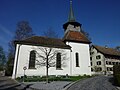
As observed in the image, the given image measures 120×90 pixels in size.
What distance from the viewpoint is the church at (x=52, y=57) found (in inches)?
924

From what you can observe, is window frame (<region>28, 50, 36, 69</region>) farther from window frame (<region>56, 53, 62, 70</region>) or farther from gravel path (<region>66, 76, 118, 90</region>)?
gravel path (<region>66, 76, 118, 90</region>)

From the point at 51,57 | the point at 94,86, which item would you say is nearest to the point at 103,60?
the point at 51,57

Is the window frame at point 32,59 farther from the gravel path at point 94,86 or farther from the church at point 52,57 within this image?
the gravel path at point 94,86

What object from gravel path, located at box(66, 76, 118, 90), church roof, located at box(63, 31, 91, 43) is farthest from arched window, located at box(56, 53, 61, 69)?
gravel path, located at box(66, 76, 118, 90)

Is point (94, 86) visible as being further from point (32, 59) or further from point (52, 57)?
point (32, 59)

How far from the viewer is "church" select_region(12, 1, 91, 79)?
2347 centimetres

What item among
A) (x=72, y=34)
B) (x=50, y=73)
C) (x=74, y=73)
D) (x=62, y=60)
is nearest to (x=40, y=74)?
(x=50, y=73)

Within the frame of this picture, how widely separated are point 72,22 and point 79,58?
1095 centimetres

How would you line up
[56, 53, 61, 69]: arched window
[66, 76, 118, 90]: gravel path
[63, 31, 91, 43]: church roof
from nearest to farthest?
[66, 76, 118, 90]: gravel path, [56, 53, 61, 69]: arched window, [63, 31, 91, 43]: church roof

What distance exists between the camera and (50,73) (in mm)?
24891

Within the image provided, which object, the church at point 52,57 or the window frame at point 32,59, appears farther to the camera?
the window frame at point 32,59

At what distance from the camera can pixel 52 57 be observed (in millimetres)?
25266

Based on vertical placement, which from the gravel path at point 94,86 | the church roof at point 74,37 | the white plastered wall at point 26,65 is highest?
the church roof at point 74,37

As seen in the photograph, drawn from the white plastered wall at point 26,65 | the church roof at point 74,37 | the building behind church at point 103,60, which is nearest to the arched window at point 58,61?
the white plastered wall at point 26,65
